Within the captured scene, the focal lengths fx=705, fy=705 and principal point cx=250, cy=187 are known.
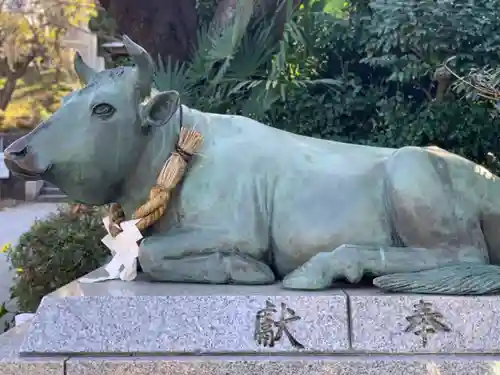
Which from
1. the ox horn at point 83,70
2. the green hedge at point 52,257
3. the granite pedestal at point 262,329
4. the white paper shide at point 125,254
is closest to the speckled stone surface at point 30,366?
the granite pedestal at point 262,329

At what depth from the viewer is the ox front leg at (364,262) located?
264cm

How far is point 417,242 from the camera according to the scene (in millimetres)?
2793

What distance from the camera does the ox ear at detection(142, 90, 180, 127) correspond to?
2826mm

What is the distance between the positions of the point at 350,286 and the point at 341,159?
0.55 m

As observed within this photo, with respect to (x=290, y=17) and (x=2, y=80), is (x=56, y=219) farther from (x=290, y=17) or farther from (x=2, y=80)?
(x=2, y=80)

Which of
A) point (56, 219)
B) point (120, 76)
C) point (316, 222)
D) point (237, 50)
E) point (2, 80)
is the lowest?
point (2, 80)

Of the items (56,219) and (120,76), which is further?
(56,219)

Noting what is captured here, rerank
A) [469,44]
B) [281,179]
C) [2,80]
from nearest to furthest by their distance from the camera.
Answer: [281,179] → [469,44] → [2,80]

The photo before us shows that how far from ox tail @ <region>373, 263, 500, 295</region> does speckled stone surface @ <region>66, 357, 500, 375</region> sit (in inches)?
11.3

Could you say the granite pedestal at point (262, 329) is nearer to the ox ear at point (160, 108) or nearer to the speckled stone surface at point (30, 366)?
the speckled stone surface at point (30, 366)

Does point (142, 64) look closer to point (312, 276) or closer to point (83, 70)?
point (83, 70)

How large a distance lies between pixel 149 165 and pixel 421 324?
1246mm

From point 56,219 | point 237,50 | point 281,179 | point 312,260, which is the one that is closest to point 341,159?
point 281,179

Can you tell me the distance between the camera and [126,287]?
273cm
